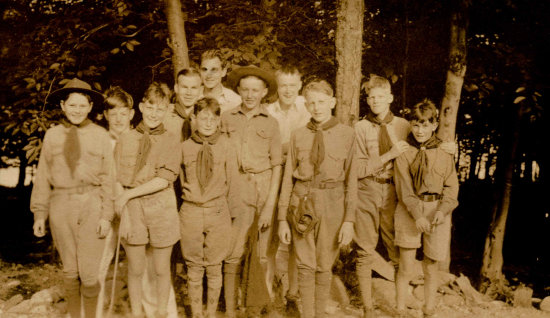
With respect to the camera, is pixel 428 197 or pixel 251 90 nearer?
pixel 428 197

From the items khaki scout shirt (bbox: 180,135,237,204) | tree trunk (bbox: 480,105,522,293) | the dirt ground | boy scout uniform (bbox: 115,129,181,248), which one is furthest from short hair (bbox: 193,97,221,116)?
tree trunk (bbox: 480,105,522,293)

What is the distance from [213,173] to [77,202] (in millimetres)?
1106

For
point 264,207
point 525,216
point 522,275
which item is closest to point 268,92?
point 264,207

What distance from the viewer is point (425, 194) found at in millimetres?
4176

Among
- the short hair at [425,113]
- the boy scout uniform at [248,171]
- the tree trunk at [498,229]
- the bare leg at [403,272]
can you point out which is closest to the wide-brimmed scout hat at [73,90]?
the boy scout uniform at [248,171]

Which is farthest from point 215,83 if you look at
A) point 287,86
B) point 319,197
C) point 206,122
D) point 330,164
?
point 319,197

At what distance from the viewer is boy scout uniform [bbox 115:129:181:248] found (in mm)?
3814

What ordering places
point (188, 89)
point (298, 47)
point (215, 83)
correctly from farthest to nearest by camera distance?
point (298, 47)
point (215, 83)
point (188, 89)

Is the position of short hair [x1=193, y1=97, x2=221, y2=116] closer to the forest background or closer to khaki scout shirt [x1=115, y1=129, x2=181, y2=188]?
khaki scout shirt [x1=115, y1=129, x2=181, y2=188]

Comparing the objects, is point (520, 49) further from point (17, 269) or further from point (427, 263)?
point (17, 269)

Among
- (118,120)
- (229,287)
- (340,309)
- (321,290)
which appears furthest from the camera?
(340,309)

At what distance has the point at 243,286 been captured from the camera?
4379mm

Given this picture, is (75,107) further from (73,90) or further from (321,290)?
(321,290)

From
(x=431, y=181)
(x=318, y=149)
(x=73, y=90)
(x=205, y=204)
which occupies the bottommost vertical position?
(x=205, y=204)
